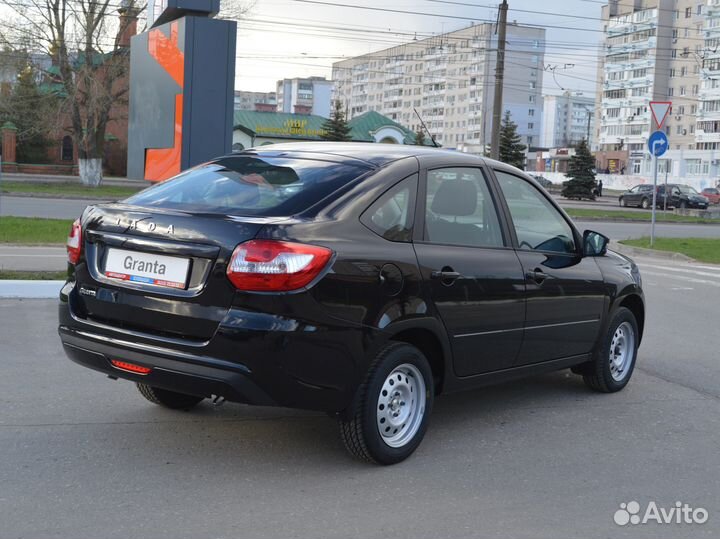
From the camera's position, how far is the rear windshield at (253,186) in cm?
469

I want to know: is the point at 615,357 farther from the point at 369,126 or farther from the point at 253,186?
the point at 369,126

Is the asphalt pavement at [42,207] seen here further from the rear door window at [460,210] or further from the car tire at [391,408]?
the car tire at [391,408]

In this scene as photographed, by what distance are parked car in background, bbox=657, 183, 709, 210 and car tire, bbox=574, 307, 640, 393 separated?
4596cm

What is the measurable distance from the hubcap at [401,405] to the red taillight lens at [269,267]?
0.84m

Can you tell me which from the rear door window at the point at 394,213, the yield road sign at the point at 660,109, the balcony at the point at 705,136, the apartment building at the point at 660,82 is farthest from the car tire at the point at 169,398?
the balcony at the point at 705,136

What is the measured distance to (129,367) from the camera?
4.57 metres

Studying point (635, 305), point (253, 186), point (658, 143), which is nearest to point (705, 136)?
point (658, 143)

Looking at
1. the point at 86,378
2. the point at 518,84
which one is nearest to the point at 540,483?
the point at 86,378

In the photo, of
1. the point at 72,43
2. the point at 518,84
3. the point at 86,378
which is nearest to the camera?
the point at 86,378

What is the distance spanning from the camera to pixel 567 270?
605 centimetres

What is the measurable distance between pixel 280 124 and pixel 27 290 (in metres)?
56.1

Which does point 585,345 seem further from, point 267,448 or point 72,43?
point 72,43

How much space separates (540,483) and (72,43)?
41923 mm

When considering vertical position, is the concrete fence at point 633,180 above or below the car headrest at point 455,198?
above
